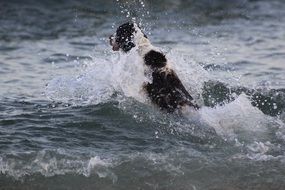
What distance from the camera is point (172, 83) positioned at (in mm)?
7145

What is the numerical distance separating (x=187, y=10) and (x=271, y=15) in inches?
63.2

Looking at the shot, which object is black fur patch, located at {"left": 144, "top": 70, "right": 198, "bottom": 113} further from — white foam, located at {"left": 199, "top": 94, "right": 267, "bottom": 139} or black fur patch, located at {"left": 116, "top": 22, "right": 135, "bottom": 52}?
black fur patch, located at {"left": 116, "top": 22, "right": 135, "bottom": 52}

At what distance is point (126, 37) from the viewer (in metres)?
7.48

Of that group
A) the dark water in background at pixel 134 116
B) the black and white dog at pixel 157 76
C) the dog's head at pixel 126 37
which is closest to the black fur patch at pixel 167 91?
the black and white dog at pixel 157 76

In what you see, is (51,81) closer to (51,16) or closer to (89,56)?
(89,56)

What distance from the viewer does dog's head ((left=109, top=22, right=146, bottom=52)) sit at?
7.43m

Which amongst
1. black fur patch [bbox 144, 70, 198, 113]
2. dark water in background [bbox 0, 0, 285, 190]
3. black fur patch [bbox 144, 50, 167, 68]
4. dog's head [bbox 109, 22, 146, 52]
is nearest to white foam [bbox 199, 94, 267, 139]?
dark water in background [bbox 0, 0, 285, 190]

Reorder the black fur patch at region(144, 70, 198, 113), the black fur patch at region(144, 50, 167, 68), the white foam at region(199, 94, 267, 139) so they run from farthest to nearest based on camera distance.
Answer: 1. the black fur patch at region(144, 50, 167, 68)
2. the black fur patch at region(144, 70, 198, 113)
3. the white foam at region(199, 94, 267, 139)

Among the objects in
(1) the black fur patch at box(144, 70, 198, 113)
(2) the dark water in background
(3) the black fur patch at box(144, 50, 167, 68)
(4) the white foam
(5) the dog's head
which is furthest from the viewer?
(5) the dog's head

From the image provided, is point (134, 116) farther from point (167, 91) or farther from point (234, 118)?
point (234, 118)

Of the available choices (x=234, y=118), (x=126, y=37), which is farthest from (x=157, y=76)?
(x=234, y=118)

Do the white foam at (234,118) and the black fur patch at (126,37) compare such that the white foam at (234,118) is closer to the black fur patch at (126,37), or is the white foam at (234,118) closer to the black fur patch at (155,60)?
the black fur patch at (155,60)

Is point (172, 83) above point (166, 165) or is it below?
above

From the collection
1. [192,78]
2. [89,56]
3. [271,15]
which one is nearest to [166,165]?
[192,78]
